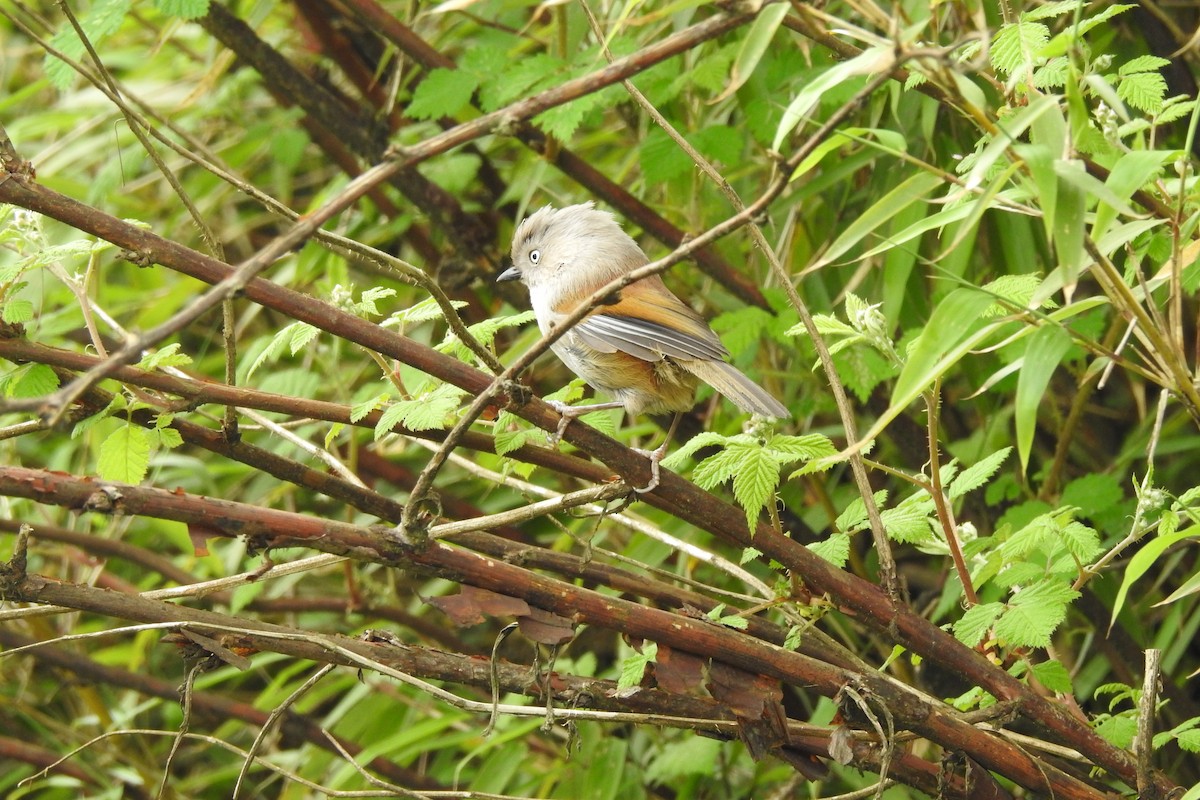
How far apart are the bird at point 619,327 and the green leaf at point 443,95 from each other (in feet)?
1.68

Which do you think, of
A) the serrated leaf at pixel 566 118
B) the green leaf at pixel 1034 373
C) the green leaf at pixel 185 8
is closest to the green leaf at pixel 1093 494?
the green leaf at pixel 1034 373

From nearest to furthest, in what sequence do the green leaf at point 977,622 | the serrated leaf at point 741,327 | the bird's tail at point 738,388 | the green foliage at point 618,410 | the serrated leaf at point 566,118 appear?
the green foliage at point 618,410 → the green leaf at point 977,622 → the bird's tail at point 738,388 → the serrated leaf at point 566,118 → the serrated leaf at point 741,327

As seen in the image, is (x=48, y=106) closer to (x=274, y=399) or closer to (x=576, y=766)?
(x=576, y=766)

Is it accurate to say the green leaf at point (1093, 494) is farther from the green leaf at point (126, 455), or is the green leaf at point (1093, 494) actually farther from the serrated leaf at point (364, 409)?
the green leaf at point (126, 455)

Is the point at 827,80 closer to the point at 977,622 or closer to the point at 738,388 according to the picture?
the point at 977,622

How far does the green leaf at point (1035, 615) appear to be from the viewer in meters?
2.14

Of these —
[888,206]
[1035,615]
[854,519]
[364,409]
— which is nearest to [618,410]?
[854,519]

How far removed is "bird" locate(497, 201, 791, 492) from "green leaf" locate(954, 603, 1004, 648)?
630mm

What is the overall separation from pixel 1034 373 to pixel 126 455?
5.33 ft

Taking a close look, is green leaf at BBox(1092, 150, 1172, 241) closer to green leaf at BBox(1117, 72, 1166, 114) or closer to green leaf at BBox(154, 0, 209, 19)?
green leaf at BBox(1117, 72, 1166, 114)

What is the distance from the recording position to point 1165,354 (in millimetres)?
2035

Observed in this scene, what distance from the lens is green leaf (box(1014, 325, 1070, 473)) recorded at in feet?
6.28

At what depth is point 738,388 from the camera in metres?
2.89

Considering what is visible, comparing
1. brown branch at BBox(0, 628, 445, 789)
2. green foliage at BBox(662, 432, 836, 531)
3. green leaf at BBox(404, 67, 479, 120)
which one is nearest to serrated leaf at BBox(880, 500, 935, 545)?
green foliage at BBox(662, 432, 836, 531)
